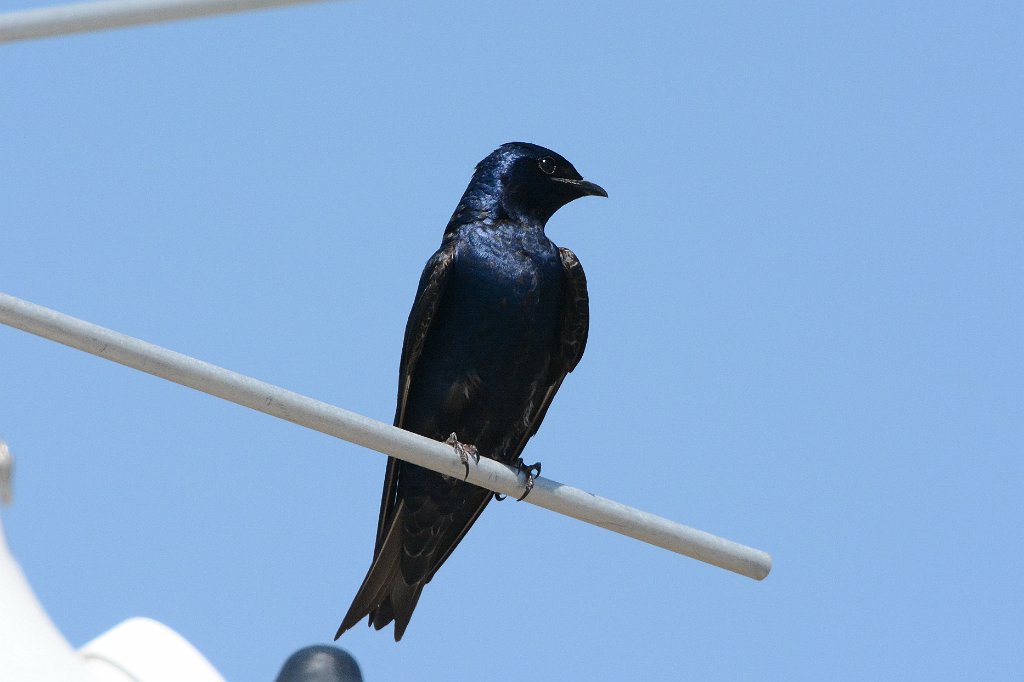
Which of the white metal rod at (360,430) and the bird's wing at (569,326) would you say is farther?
the bird's wing at (569,326)

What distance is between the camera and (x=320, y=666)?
8.69 feet

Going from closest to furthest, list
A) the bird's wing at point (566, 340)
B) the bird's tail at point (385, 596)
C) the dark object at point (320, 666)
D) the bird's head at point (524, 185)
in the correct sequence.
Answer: the dark object at point (320, 666)
the bird's tail at point (385, 596)
the bird's wing at point (566, 340)
the bird's head at point (524, 185)

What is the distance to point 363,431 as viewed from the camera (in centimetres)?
457

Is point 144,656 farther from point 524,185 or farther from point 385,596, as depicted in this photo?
point 524,185

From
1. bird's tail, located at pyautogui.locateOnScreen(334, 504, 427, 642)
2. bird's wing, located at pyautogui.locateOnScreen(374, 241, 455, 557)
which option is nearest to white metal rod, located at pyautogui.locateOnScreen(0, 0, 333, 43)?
bird's wing, located at pyautogui.locateOnScreen(374, 241, 455, 557)

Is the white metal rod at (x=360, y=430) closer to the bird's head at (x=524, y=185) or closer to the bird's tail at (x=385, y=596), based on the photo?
the bird's tail at (x=385, y=596)

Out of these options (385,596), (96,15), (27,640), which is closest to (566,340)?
(385,596)

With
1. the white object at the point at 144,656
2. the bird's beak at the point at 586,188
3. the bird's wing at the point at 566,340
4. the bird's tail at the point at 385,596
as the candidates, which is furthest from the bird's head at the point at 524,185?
the white object at the point at 144,656

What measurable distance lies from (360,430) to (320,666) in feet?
6.35

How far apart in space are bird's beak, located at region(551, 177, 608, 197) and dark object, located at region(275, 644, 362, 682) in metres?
6.00

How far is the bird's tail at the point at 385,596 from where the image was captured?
7.55 m

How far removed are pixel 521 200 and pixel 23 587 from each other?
223 inches

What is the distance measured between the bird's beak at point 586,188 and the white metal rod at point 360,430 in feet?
9.55

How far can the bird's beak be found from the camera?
8.54 m
